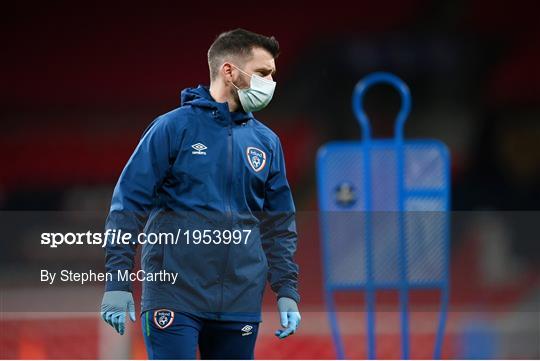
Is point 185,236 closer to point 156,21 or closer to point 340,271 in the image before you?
point 340,271

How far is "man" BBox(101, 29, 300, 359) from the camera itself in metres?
2.63

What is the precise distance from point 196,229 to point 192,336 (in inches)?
11.9

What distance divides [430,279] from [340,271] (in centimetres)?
44

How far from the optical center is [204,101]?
2760 millimetres

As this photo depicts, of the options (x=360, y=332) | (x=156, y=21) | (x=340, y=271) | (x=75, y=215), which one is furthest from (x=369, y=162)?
(x=156, y=21)

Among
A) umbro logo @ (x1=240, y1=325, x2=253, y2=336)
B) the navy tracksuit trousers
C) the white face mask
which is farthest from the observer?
the white face mask

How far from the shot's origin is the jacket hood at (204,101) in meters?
2.76

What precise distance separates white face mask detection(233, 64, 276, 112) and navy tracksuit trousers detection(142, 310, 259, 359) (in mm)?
661

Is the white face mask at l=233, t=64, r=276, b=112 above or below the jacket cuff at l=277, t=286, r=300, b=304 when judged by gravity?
above

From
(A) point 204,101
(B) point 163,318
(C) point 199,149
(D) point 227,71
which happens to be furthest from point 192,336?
(D) point 227,71

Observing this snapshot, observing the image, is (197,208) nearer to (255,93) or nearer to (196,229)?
(196,229)

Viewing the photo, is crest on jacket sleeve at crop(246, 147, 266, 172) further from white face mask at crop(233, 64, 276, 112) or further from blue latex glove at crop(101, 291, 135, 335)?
blue latex glove at crop(101, 291, 135, 335)

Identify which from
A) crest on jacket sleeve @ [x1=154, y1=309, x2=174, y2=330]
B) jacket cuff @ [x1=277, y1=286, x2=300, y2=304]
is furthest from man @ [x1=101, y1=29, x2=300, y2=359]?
jacket cuff @ [x1=277, y1=286, x2=300, y2=304]

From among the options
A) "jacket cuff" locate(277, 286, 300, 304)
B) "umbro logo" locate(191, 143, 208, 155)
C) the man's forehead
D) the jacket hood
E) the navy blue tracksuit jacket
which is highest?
the man's forehead
